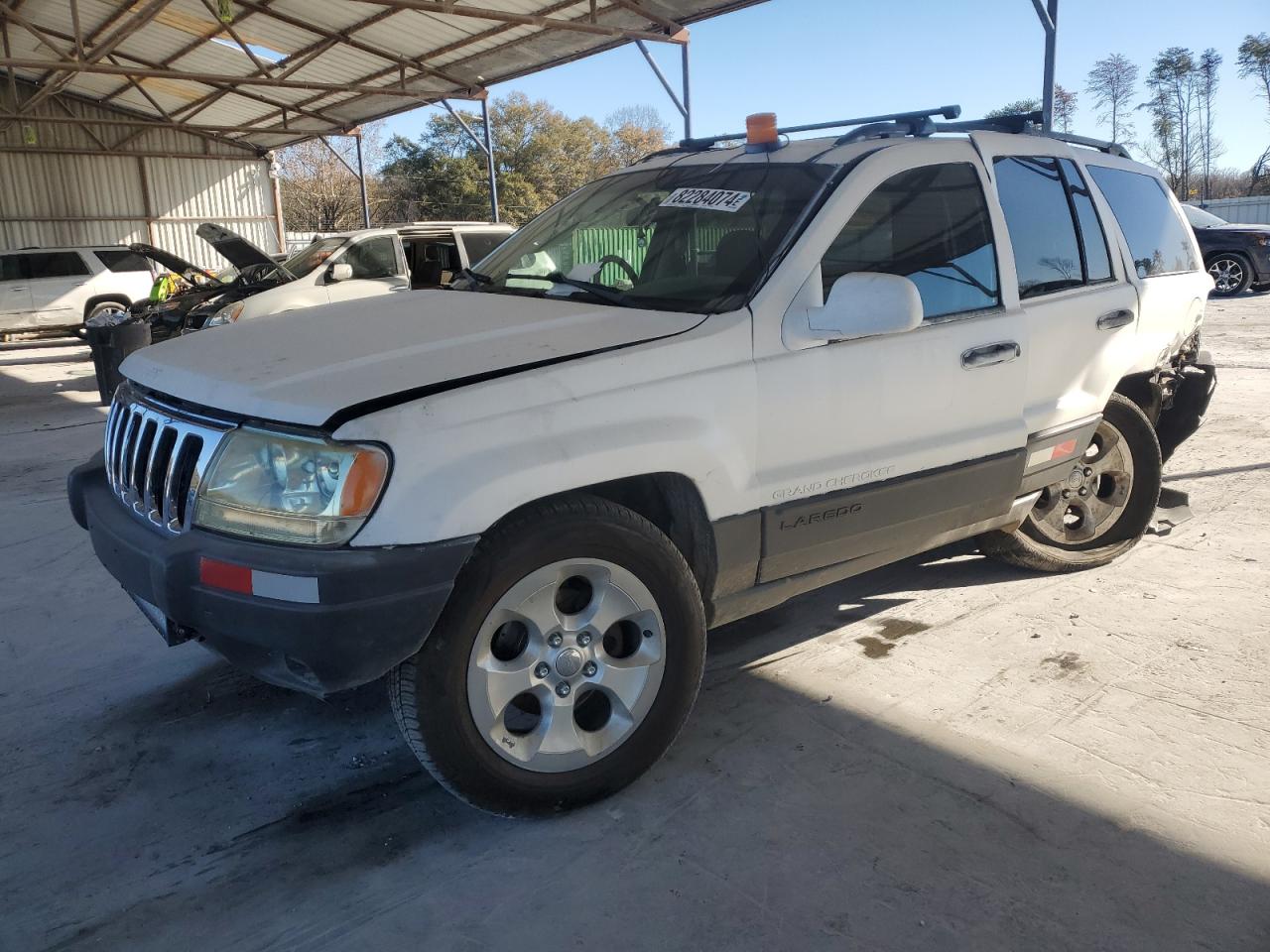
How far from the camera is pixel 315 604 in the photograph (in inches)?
88.7

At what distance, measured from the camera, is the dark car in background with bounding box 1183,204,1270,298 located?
635 inches

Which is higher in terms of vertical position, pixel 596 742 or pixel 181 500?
pixel 181 500

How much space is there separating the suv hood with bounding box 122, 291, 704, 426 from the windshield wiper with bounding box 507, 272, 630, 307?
0.25ft

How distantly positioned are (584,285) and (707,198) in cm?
53

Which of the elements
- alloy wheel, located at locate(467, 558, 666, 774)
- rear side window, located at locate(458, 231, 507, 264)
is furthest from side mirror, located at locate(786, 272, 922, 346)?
rear side window, located at locate(458, 231, 507, 264)

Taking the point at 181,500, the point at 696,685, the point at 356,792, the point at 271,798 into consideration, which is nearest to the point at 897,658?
the point at 696,685

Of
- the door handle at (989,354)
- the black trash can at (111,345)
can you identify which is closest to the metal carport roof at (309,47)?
the black trash can at (111,345)

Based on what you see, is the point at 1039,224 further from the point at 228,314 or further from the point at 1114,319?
the point at 228,314

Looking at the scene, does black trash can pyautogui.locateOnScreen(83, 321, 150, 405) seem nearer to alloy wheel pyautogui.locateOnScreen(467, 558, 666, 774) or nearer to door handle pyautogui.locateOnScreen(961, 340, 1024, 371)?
alloy wheel pyautogui.locateOnScreen(467, 558, 666, 774)

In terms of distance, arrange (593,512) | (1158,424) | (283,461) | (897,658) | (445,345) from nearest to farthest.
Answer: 1. (283,461)
2. (593,512)
3. (445,345)
4. (897,658)
5. (1158,424)

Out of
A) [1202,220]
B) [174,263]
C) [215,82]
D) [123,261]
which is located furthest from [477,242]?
[1202,220]

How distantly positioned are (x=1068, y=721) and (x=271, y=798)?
8.24 feet

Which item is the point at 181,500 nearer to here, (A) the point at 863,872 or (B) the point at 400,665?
(B) the point at 400,665

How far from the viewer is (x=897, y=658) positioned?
3.67 m
